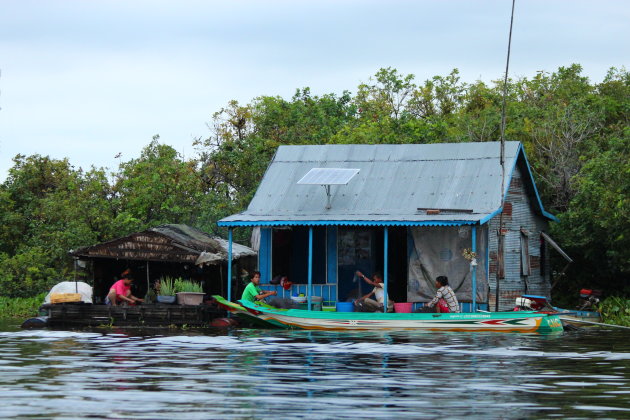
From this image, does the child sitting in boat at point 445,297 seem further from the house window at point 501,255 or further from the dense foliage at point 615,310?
the dense foliage at point 615,310

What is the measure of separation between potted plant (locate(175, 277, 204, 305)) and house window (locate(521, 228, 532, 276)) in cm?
821

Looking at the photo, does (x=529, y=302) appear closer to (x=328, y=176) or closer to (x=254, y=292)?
(x=328, y=176)

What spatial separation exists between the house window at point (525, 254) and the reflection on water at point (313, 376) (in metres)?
5.48

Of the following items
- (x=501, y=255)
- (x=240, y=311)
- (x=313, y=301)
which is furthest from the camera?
(x=501, y=255)

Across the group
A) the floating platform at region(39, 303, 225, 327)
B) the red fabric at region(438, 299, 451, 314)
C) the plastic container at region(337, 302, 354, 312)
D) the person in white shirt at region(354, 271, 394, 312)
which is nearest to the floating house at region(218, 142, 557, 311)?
the person in white shirt at region(354, 271, 394, 312)

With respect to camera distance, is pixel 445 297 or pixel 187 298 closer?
pixel 445 297

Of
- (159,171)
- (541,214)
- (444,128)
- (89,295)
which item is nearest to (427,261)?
(541,214)

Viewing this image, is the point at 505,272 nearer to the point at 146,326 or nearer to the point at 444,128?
the point at 146,326

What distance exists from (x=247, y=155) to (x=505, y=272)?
14027 millimetres

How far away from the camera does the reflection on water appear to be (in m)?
9.43

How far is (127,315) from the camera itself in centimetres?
2261

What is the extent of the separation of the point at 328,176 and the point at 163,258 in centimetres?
467

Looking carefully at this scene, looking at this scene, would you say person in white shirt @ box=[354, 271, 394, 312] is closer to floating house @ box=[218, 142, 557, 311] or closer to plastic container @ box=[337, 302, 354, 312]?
plastic container @ box=[337, 302, 354, 312]

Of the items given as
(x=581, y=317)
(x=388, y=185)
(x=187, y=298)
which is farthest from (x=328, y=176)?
(x=581, y=317)
